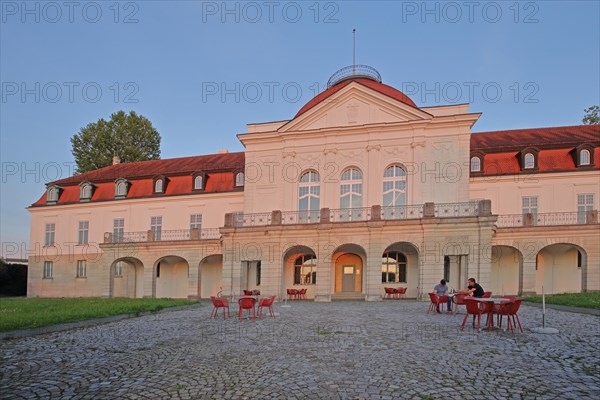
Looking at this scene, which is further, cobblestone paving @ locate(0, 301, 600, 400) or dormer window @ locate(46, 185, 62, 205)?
dormer window @ locate(46, 185, 62, 205)

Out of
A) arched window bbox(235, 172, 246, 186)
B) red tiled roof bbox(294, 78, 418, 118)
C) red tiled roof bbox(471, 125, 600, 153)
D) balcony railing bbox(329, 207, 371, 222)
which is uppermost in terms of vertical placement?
red tiled roof bbox(294, 78, 418, 118)

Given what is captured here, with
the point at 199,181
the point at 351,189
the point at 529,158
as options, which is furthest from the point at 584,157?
the point at 199,181

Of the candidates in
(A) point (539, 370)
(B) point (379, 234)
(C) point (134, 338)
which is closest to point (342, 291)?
(B) point (379, 234)

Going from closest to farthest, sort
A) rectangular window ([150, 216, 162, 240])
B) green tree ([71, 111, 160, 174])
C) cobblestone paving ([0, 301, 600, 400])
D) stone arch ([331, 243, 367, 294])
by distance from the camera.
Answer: cobblestone paving ([0, 301, 600, 400])
stone arch ([331, 243, 367, 294])
rectangular window ([150, 216, 162, 240])
green tree ([71, 111, 160, 174])

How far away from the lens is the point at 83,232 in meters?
36.4

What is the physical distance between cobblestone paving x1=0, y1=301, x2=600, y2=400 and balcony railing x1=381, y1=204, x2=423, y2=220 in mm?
12810

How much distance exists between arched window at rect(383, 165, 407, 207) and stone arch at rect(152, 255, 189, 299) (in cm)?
1557

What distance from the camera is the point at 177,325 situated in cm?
1379

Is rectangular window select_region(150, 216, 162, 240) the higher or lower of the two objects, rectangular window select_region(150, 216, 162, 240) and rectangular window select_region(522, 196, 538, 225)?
the lower

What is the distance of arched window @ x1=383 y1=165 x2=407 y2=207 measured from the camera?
26766 millimetres

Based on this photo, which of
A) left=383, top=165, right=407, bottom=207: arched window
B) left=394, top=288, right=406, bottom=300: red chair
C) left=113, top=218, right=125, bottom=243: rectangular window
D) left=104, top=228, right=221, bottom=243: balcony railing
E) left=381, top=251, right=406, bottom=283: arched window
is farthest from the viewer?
left=113, top=218, right=125, bottom=243: rectangular window

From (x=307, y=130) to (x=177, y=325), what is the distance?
679 inches

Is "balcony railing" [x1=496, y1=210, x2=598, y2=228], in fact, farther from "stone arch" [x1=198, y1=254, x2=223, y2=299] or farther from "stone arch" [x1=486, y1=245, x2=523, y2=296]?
"stone arch" [x1=198, y1=254, x2=223, y2=299]

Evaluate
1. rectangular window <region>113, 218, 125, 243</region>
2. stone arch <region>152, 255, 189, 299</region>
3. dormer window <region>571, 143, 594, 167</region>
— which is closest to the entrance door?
stone arch <region>152, 255, 189, 299</region>
